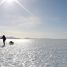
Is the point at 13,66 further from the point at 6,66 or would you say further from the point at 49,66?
the point at 49,66

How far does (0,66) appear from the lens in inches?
659

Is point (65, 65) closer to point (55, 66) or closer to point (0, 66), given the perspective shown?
point (55, 66)

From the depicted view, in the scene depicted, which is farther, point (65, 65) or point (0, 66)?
point (65, 65)

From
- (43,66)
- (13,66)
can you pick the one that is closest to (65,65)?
(43,66)

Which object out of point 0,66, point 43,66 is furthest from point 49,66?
point 0,66

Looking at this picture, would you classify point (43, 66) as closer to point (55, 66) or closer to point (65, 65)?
point (55, 66)

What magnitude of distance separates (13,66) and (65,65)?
5.45 m

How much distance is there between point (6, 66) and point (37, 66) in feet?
10.2

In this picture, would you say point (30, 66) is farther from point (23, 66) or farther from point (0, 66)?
point (0, 66)

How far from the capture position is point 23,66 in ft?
55.5

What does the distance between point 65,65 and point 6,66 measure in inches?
242

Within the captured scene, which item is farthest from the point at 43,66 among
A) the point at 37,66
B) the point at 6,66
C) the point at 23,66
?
the point at 6,66

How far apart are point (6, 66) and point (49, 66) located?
4.33m

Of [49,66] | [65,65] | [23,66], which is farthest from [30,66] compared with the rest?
[65,65]
